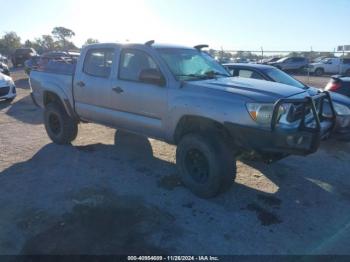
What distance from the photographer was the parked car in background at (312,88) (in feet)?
19.4

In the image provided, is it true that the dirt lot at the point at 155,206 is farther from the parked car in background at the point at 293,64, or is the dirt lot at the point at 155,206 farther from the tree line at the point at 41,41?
the tree line at the point at 41,41

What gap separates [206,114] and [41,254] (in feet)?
7.30

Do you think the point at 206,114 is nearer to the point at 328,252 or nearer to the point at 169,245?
the point at 169,245

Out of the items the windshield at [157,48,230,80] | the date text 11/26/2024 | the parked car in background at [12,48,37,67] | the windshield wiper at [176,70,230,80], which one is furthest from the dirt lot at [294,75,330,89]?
the parked car in background at [12,48,37,67]

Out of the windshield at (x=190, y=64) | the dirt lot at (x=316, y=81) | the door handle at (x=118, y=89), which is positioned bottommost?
the dirt lot at (x=316, y=81)

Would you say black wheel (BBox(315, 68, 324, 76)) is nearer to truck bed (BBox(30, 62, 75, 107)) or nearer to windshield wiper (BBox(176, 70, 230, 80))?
windshield wiper (BBox(176, 70, 230, 80))

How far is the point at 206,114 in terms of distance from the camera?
387 centimetres

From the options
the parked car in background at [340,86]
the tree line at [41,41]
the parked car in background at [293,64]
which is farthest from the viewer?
the tree line at [41,41]

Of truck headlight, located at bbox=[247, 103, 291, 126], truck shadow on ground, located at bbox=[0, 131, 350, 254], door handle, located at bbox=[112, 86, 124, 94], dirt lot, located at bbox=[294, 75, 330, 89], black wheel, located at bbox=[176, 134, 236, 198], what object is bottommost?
dirt lot, located at bbox=[294, 75, 330, 89]

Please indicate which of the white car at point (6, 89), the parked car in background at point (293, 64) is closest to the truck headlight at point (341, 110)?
the white car at point (6, 89)

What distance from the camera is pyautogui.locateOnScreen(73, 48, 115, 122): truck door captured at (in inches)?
202

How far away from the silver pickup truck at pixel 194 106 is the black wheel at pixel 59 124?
0.28 metres

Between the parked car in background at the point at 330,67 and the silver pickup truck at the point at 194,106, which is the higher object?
the silver pickup truck at the point at 194,106

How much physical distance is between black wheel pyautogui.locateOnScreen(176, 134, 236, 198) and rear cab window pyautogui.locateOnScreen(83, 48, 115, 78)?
1.83 m
